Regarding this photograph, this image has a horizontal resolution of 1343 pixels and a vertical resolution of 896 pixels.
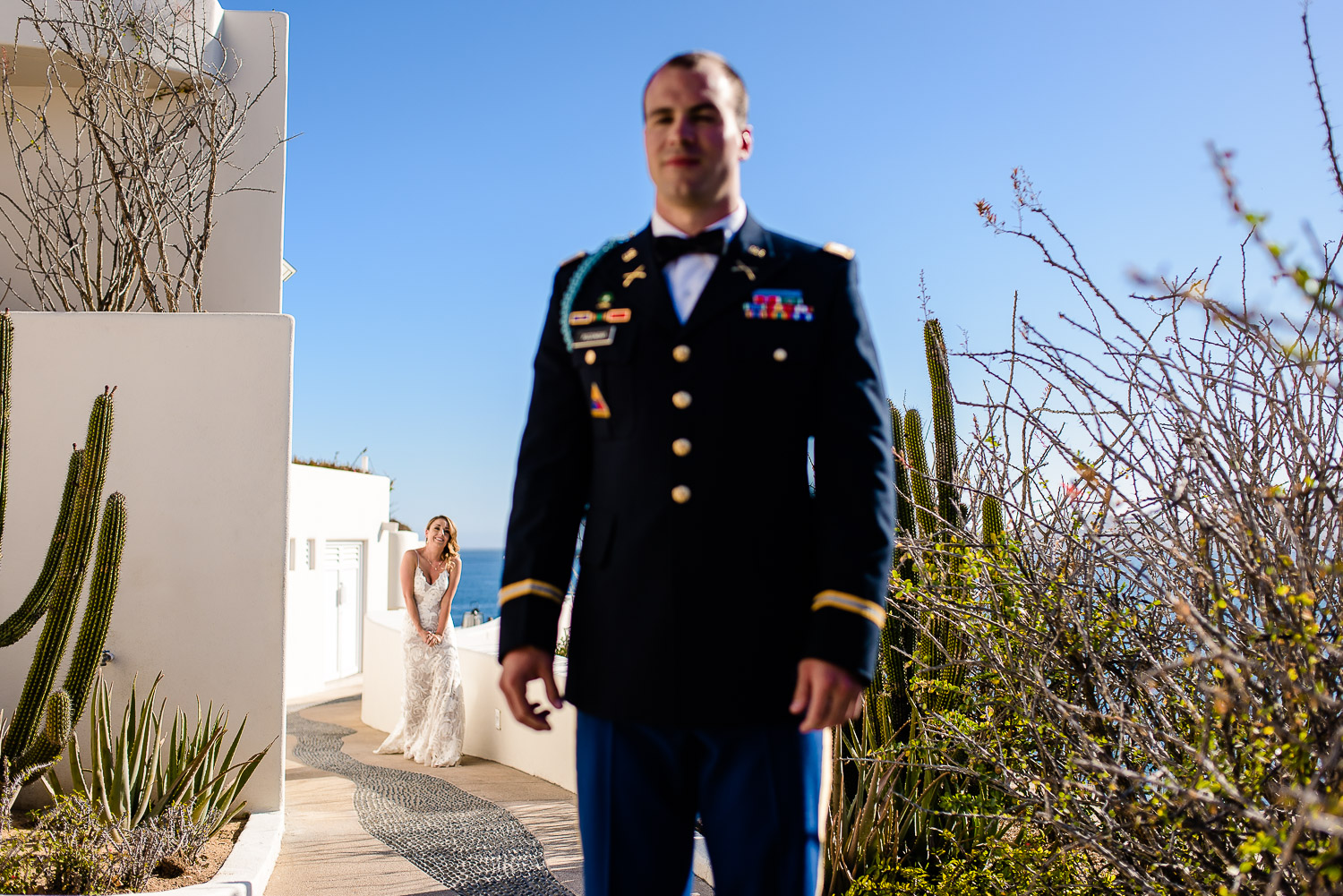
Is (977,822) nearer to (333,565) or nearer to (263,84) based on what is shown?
(263,84)

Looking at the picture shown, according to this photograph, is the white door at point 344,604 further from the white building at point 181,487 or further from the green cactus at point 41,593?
the green cactus at point 41,593

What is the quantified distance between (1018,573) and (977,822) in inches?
50.3

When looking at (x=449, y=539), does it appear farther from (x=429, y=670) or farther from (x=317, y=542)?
(x=317, y=542)

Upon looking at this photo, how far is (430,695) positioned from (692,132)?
20.9 feet

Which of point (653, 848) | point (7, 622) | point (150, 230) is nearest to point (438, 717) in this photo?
point (7, 622)

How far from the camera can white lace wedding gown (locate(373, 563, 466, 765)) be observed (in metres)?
7.02

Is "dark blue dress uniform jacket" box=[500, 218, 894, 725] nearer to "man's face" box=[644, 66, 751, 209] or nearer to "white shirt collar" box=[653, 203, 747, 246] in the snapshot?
"white shirt collar" box=[653, 203, 747, 246]

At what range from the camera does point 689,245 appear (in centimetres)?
172

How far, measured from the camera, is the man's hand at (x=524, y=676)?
1644 mm

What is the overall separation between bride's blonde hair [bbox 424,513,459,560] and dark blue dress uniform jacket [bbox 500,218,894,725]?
240 inches

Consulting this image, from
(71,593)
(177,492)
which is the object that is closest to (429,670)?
(177,492)

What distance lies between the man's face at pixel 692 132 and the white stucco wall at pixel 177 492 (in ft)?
12.1

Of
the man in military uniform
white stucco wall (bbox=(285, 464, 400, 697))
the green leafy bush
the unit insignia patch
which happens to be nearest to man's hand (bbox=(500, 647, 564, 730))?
the man in military uniform

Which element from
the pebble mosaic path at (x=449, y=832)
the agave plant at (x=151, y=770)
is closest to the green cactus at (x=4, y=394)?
the agave plant at (x=151, y=770)
